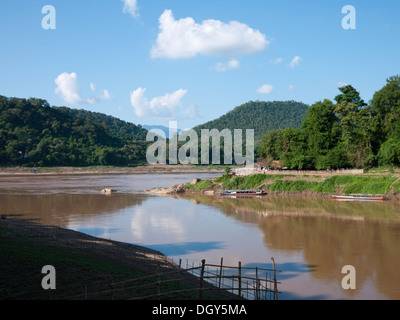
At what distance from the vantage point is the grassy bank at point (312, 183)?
158 ft

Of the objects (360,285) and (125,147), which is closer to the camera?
(360,285)

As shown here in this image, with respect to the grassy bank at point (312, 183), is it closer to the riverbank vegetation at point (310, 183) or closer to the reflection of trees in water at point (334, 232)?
A: the riverbank vegetation at point (310, 183)

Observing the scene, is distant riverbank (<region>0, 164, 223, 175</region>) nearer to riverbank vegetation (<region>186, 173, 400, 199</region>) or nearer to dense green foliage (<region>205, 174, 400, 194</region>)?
riverbank vegetation (<region>186, 173, 400, 199</region>)

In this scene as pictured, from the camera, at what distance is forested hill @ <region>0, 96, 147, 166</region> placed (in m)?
118

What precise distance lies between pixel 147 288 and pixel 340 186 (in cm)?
4338

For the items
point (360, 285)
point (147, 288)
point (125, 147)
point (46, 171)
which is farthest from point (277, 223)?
point (125, 147)

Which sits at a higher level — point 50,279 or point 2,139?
point 2,139

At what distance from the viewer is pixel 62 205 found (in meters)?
45.7

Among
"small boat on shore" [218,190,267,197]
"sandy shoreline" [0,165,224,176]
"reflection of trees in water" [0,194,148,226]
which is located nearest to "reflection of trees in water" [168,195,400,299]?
"small boat on shore" [218,190,267,197]

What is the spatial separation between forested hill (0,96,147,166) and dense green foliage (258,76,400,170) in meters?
83.6

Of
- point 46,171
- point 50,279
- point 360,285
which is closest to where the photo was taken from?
point 50,279

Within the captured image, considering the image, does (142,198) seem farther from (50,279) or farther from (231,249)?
(50,279)

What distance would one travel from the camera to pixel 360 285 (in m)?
17.5

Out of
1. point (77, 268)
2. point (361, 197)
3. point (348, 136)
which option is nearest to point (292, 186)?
point (361, 197)
